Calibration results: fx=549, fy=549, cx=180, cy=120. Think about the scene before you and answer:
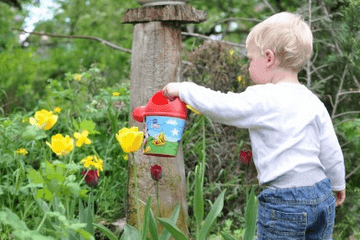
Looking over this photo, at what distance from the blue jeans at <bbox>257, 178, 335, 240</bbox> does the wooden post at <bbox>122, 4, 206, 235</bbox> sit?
1.03 m

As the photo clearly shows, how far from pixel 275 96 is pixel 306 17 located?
1925 mm

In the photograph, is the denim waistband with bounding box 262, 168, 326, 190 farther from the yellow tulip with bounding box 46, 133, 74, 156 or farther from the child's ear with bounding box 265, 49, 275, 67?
the yellow tulip with bounding box 46, 133, 74, 156

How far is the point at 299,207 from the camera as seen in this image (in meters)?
2.06

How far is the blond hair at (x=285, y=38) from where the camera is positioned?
6.85 ft

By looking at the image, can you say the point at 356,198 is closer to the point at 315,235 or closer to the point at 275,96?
the point at 315,235

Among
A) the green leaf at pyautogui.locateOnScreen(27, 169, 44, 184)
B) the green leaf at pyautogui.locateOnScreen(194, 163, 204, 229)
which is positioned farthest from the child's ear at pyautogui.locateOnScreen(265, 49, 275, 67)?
the green leaf at pyautogui.locateOnScreen(27, 169, 44, 184)

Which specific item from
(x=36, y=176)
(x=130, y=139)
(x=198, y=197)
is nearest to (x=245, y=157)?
(x=198, y=197)

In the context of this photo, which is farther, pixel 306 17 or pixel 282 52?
pixel 306 17

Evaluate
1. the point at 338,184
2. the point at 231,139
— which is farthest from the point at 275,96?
the point at 231,139

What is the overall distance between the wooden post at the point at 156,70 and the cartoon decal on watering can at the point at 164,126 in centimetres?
87

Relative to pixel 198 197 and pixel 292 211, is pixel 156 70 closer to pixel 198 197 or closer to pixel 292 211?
pixel 198 197

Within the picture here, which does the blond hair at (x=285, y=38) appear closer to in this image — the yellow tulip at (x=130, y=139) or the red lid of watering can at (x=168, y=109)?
the red lid of watering can at (x=168, y=109)

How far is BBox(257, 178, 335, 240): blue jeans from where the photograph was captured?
81.0 inches

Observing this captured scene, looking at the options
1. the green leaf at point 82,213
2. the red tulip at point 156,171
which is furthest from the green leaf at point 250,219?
the green leaf at point 82,213
